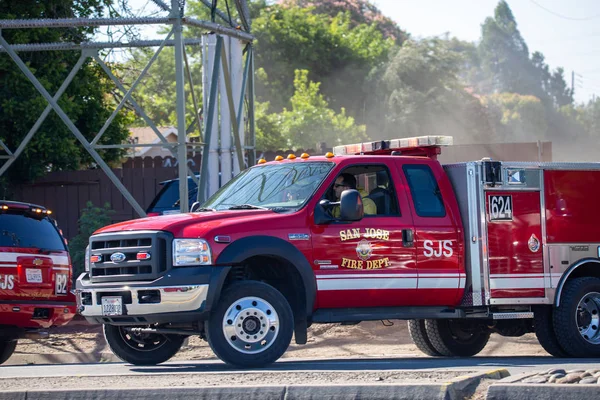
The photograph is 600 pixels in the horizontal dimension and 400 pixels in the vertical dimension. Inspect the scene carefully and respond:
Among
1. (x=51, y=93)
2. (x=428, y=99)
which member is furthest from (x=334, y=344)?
(x=428, y=99)

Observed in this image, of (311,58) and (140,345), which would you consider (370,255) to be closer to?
(140,345)

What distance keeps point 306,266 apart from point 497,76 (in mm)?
119143

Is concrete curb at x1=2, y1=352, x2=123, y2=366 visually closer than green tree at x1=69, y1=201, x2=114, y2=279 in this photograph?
Yes

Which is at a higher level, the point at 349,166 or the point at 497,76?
the point at 497,76

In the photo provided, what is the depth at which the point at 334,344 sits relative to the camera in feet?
46.1

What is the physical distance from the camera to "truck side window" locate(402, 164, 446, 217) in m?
9.55

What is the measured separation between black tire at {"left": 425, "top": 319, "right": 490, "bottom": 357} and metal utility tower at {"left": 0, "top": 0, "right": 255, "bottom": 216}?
16.1 feet

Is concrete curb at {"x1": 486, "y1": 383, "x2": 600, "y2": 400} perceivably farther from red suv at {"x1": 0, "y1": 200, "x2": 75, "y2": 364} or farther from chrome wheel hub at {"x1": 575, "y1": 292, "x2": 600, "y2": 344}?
red suv at {"x1": 0, "y1": 200, "x2": 75, "y2": 364}

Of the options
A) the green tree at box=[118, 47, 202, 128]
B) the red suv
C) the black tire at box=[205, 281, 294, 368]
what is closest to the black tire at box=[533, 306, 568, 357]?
the black tire at box=[205, 281, 294, 368]

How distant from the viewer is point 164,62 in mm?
56875

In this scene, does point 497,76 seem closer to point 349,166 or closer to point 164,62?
point 164,62

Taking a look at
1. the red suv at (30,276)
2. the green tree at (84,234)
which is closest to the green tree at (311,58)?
the green tree at (84,234)

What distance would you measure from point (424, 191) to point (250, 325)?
2.34 metres

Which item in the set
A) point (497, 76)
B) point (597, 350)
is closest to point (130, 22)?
point (597, 350)
